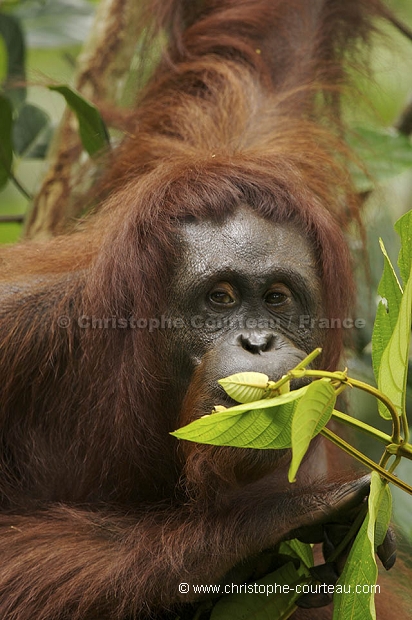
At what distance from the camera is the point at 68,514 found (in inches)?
124

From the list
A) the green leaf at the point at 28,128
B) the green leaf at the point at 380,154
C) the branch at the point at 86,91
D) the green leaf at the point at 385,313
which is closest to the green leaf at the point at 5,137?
the branch at the point at 86,91

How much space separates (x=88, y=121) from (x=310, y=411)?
80.2 inches

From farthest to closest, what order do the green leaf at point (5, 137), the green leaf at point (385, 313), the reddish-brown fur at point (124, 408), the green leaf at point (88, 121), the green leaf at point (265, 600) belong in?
the green leaf at point (5, 137)
the green leaf at point (88, 121)
the reddish-brown fur at point (124, 408)
the green leaf at point (265, 600)
the green leaf at point (385, 313)

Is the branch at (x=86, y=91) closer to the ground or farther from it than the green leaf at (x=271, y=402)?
farther from it

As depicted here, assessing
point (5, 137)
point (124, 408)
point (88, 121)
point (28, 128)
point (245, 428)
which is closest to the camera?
point (245, 428)

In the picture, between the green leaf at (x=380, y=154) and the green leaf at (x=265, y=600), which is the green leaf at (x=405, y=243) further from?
the green leaf at (x=380, y=154)

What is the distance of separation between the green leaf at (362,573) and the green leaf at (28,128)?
273cm

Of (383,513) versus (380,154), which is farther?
(380,154)

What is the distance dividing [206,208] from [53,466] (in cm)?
114

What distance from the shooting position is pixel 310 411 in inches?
84.4

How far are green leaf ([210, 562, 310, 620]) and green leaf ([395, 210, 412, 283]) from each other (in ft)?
3.32

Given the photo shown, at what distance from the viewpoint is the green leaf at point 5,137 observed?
3.86 m

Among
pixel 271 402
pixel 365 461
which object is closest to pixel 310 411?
pixel 271 402

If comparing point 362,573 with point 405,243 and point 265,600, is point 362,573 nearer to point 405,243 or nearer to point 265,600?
point 265,600
